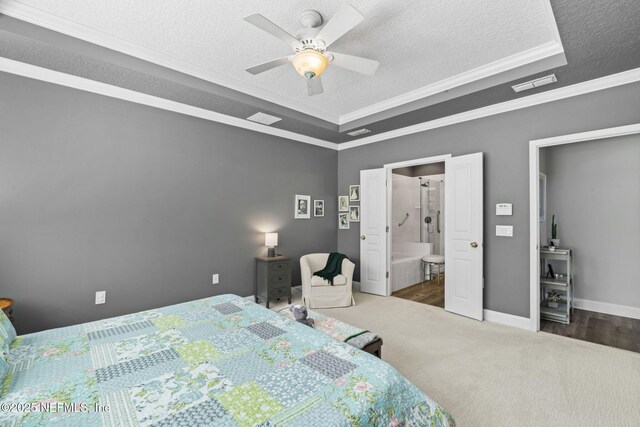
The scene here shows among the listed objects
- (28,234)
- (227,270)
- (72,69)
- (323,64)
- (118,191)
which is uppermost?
(72,69)

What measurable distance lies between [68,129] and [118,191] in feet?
2.39

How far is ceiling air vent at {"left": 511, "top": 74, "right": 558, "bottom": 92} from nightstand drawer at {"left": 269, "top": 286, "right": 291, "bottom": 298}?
3.71 meters

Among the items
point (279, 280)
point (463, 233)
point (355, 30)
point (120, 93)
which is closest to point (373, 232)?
point (463, 233)

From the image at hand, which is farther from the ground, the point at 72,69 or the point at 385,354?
the point at 72,69

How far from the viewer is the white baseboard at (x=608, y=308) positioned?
376 centimetres

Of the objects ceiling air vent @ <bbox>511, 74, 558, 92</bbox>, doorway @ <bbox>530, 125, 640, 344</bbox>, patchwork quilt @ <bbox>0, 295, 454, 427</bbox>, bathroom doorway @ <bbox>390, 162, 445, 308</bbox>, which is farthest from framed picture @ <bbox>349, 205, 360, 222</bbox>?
patchwork quilt @ <bbox>0, 295, 454, 427</bbox>

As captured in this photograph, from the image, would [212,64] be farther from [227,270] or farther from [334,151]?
[334,151]

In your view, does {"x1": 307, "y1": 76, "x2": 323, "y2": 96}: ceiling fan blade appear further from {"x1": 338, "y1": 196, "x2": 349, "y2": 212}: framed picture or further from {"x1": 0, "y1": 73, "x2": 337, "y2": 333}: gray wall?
{"x1": 338, "y1": 196, "x2": 349, "y2": 212}: framed picture

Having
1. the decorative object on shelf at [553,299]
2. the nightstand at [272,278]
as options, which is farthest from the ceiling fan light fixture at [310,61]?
the decorative object on shelf at [553,299]

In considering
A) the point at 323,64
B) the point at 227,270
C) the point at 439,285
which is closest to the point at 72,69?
the point at 323,64

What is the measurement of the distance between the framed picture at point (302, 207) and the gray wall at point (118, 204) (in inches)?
17.8

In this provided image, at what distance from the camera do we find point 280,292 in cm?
425

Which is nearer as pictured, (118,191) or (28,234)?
(28,234)

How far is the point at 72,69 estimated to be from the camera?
2.77 metres
